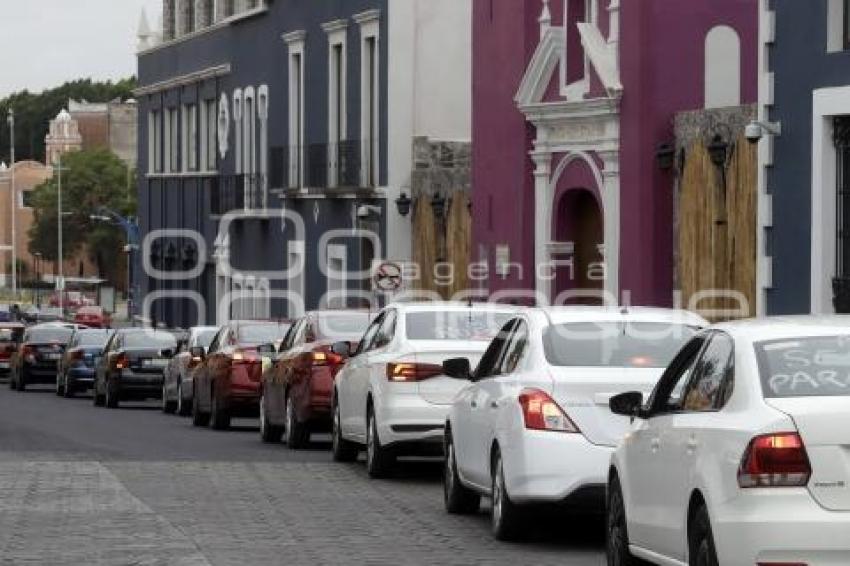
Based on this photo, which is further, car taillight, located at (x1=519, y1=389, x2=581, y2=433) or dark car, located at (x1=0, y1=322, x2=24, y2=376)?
dark car, located at (x1=0, y1=322, x2=24, y2=376)

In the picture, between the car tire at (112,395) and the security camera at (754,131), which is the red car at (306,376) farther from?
the car tire at (112,395)

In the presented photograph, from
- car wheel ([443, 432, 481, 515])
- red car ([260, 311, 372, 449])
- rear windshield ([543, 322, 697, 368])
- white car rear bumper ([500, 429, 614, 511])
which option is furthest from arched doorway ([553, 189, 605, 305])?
white car rear bumper ([500, 429, 614, 511])

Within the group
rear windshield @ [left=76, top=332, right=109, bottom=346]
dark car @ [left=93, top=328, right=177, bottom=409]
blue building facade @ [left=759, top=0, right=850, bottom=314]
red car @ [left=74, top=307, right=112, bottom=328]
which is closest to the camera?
blue building facade @ [left=759, top=0, right=850, bottom=314]

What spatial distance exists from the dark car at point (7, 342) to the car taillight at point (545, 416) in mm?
44004

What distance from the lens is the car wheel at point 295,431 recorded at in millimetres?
25828

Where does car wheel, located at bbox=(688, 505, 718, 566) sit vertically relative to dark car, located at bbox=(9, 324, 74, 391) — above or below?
above

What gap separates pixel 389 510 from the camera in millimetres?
18078

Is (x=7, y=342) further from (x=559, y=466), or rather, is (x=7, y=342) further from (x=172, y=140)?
(x=559, y=466)

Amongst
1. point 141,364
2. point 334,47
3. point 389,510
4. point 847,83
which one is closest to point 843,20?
point 847,83

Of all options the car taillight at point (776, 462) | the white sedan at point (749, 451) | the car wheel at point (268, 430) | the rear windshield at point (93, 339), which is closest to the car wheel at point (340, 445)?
the car wheel at point (268, 430)

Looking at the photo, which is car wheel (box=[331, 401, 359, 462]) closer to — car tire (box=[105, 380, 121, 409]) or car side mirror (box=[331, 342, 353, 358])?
car side mirror (box=[331, 342, 353, 358])

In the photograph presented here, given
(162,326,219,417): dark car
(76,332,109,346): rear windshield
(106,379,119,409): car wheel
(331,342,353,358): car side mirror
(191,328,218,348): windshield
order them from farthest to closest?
(76,332,109,346): rear windshield < (106,379,119,409): car wheel < (191,328,218,348): windshield < (162,326,219,417): dark car < (331,342,353,358): car side mirror

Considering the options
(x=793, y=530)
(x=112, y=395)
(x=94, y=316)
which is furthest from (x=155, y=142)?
(x=793, y=530)

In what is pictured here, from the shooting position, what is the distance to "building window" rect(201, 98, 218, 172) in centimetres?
6209
